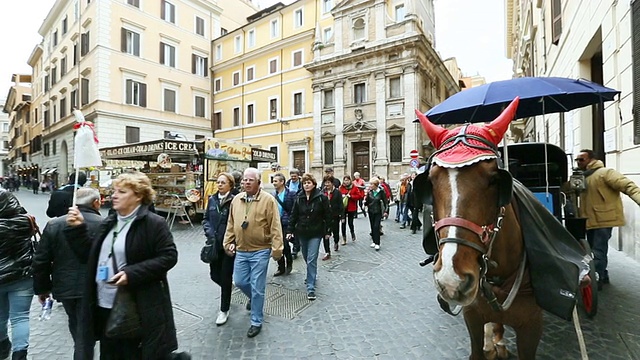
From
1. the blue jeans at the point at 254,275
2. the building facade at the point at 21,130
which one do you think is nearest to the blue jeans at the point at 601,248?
the blue jeans at the point at 254,275

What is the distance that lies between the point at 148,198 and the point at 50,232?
1.11 meters

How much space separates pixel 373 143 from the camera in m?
23.5

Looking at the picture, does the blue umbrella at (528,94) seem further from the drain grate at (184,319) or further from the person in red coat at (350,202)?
the person in red coat at (350,202)

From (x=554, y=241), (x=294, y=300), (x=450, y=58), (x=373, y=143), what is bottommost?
(x=294, y=300)

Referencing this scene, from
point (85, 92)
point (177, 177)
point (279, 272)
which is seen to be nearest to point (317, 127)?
point (177, 177)

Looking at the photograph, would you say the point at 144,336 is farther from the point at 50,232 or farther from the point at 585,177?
the point at 585,177

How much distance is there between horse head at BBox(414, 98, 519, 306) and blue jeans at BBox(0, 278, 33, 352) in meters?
3.70

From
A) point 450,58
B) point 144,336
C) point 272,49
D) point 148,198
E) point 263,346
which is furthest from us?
point 450,58

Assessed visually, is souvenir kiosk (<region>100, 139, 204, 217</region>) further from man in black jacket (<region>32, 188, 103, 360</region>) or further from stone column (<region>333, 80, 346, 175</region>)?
stone column (<region>333, 80, 346, 175</region>)

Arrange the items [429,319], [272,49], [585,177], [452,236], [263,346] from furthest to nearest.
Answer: [272,49], [585,177], [429,319], [263,346], [452,236]

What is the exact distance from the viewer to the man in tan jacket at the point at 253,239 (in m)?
3.77

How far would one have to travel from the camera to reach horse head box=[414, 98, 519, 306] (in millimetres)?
1503

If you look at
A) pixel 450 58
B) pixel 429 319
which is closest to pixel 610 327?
pixel 429 319

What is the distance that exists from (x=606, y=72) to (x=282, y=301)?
319 inches
